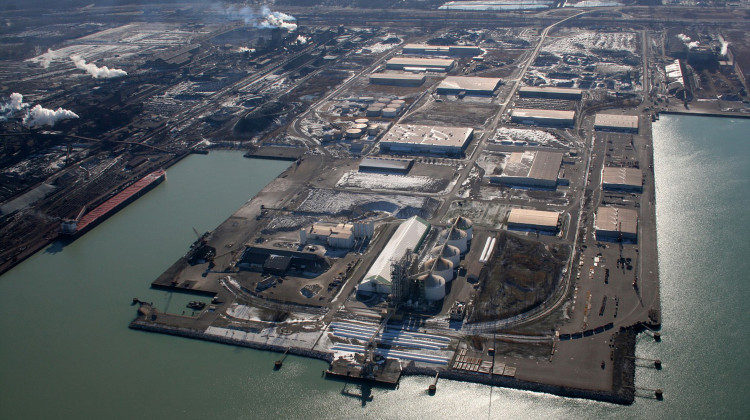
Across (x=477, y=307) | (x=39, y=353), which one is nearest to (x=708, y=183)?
(x=477, y=307)

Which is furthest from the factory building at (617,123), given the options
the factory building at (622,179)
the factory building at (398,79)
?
the factory building at (398,79)

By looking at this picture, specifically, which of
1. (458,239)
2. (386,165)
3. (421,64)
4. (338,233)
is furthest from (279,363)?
(421,64)

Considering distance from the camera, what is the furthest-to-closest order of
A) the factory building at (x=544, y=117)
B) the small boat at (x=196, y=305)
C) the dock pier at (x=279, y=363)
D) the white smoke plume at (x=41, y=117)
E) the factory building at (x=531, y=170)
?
1. the white smoke plume at (x=41, y=117)
2. the factory building at (x=544, y=117)
3. the factory building at (x=531, y=170)
4. the small boat at (x=196, y=305)
5. the dock pier at (x=279, y=363)

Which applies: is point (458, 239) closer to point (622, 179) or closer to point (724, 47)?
point (622, 179)

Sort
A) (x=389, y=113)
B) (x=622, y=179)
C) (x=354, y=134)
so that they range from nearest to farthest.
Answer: (x=622, y=179), (x=354, y=134), (x=389, y=113)

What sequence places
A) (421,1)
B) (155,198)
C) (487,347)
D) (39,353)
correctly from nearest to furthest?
(487,347), (39,353), (155,198), (421,1)

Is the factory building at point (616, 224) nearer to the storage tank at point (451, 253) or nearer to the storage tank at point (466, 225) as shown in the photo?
the storage tank at point (466, 225)

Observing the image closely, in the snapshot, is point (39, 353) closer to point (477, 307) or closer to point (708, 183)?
point (477, 307)
